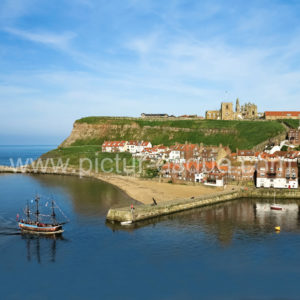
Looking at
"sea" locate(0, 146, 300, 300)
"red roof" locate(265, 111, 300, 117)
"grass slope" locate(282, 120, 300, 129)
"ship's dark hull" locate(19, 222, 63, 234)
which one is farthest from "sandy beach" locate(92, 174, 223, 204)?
"red roof" locate(265, 111, 300, 117)

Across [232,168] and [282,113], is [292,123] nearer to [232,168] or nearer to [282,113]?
[282,113]

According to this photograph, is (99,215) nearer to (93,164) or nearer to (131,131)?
(93,164)

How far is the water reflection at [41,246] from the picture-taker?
4818 cm

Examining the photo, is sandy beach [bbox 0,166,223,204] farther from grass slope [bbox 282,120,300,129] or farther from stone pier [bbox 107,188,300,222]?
grass slope [bbox 282,120,300,129]

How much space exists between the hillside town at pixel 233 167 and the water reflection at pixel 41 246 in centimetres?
5556

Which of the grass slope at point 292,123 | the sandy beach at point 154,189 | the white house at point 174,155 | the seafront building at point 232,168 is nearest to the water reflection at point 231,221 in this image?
the sandy beach at point 154,189

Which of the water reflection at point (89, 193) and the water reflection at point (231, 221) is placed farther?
the water reflection at point (89, 193)

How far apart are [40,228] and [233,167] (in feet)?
214

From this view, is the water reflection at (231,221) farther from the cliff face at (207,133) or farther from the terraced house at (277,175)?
the cliff face at (207,133)

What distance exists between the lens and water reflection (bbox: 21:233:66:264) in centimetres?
4818

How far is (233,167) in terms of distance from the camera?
104062 mm

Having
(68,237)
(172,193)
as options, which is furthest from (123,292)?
(172,193)

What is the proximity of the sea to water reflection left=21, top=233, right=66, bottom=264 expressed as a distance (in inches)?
5.5

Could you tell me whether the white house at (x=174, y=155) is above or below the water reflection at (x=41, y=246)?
above
